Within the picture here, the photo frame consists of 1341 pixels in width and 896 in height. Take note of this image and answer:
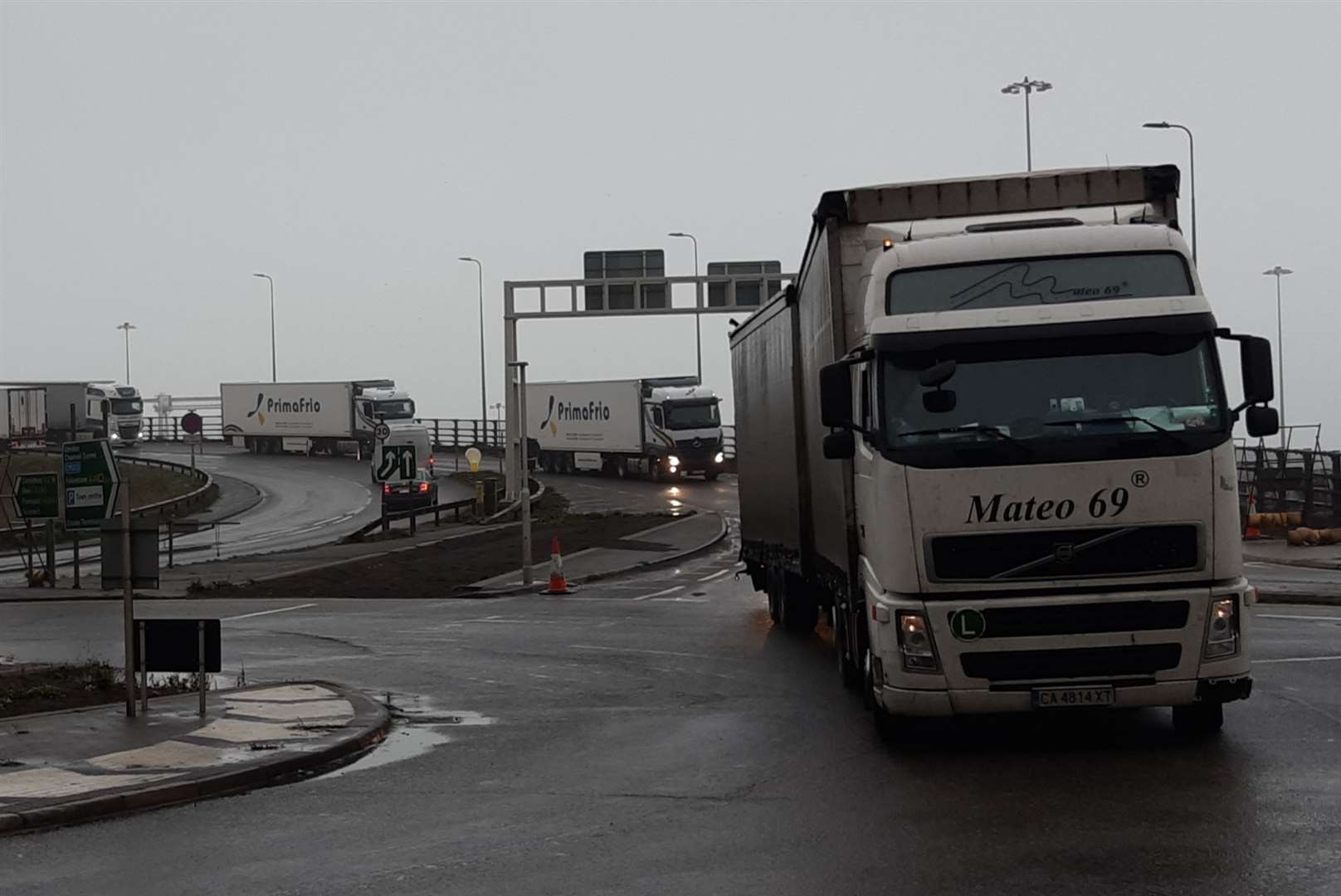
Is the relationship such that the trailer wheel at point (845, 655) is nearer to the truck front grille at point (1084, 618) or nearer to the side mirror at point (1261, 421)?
the truck front grille at point (1084, 618)

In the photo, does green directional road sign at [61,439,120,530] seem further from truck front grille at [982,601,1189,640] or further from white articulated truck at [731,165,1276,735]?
truck front grille at [982,601,1189,640]

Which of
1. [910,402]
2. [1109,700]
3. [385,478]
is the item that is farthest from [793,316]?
[385,478]

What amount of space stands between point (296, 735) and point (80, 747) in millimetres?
1613

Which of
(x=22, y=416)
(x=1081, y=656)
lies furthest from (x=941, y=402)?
(x=22, y=416)

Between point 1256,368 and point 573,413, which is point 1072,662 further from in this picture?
point 573,413

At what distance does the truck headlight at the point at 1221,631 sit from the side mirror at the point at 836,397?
267 cm

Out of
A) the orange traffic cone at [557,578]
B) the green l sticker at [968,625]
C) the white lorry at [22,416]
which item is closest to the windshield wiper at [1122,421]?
the green l sticker at [968,625]

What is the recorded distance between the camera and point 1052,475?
11.3 m

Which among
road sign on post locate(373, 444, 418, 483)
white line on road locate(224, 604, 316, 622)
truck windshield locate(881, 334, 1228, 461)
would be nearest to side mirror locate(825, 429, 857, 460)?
truck windshield locate(881, 334, 1228, 461)

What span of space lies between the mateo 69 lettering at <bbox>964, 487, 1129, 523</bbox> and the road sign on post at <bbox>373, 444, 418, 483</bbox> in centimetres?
3328

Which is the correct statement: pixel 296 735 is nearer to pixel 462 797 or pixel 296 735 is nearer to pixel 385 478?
pixel 462 797

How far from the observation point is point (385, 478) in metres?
44.7

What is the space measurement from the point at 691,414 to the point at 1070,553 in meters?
56.1

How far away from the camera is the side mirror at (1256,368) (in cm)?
1118
